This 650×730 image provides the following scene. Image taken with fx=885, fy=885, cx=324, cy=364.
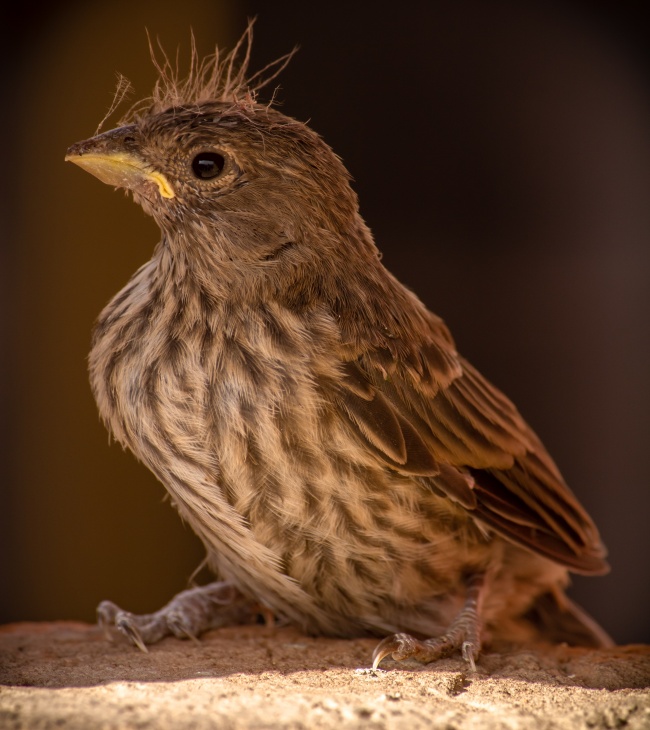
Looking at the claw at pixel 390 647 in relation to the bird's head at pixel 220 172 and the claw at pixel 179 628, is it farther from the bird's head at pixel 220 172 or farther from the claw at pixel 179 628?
the bird's head at pixel 220 172

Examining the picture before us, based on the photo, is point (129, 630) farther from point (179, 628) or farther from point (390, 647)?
point (390, 647)

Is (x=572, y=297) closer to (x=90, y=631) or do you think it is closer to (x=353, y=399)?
(x=353, y=399)

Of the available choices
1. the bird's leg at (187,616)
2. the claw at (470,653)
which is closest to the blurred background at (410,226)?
the bird's leg at (187,616)

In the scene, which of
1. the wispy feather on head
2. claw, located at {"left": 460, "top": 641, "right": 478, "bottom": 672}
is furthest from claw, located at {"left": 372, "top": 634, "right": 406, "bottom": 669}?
the wispy feather on head

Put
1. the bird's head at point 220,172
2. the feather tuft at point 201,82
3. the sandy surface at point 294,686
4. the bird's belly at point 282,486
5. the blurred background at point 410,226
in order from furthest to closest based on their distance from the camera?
A: the blurred background at point 410,226 < the feather tuft at point 201,82 < the bird's head at point 220,172 < the bird's belly at point 282,486 < the sandy surface at point 294,686

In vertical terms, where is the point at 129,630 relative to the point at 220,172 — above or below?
below

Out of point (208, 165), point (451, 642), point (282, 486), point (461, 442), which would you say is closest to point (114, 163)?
point (208, 165)

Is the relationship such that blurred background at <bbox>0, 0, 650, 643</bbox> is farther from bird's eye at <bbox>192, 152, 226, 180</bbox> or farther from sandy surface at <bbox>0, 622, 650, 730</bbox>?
sandy surface at <bbox>0, 622, 650, 730</bbox>
